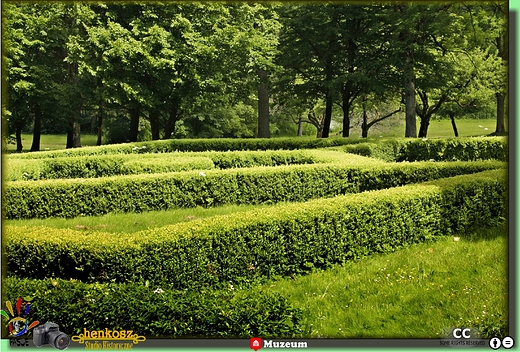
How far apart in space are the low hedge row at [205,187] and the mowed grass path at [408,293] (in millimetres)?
3071

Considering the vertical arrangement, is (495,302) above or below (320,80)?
below

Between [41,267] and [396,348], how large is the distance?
11.6ft

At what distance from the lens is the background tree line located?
1931cm

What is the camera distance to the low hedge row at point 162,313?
347cm

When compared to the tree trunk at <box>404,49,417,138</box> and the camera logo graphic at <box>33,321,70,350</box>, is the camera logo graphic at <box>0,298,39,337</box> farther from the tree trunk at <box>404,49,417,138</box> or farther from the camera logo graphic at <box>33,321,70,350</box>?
the tree trunk at <box>404,49,417,138</box>

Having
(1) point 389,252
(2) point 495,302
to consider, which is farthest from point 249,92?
(2) point 495,302

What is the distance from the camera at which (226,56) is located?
21.3m

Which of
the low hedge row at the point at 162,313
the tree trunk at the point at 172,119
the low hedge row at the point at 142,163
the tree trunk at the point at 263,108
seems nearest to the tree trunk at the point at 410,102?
the tree trunk at the point at 263,108

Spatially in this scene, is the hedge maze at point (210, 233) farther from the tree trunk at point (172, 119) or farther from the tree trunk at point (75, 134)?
the tree trunk at point (75, 134)

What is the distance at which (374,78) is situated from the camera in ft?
67.4

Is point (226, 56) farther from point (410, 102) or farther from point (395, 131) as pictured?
point (395, 131)

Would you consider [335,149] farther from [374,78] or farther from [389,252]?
[374,78]

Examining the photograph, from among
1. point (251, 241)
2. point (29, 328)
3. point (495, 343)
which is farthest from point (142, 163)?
point (495, 343)

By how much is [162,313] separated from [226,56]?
1910 cm
